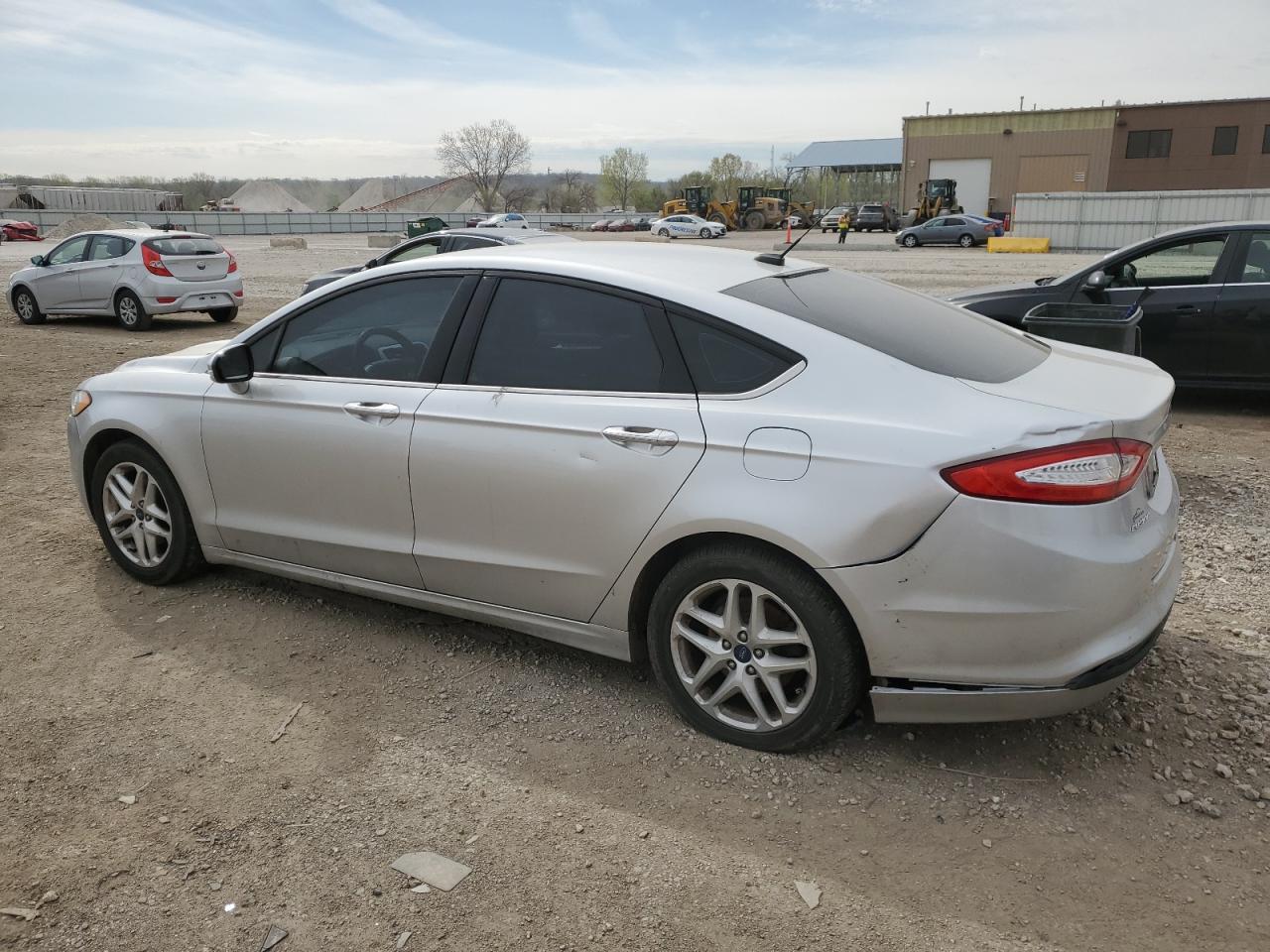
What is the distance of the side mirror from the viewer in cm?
408

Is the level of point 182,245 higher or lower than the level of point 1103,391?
lower

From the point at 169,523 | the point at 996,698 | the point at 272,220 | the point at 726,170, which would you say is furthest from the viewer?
the point at 726,170

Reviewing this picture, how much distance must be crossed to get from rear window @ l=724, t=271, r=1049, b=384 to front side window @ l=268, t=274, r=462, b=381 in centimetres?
121

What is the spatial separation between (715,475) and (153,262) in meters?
14.1

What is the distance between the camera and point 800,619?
293 centimetres

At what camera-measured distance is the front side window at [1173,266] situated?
773 centimetres

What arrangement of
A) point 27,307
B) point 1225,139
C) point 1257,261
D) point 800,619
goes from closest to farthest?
point 800,619, point 1257,261, point 27,307, point 1225,139

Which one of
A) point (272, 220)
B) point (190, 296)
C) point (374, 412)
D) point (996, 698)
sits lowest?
point (272, 220)

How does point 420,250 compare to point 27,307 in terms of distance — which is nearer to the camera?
point 420,250

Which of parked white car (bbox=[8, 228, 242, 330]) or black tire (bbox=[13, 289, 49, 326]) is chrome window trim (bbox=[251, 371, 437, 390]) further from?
black tire (bbox=[13, 289, 49, 326])

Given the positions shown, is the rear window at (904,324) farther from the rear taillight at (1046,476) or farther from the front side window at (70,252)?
the front side window at (70,252)

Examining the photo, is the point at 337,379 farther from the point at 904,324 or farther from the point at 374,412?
the point at 904,324

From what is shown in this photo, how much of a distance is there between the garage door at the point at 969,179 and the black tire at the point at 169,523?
6798 centimetres

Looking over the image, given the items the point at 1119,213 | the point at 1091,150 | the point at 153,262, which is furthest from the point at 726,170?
the point at 153,262
